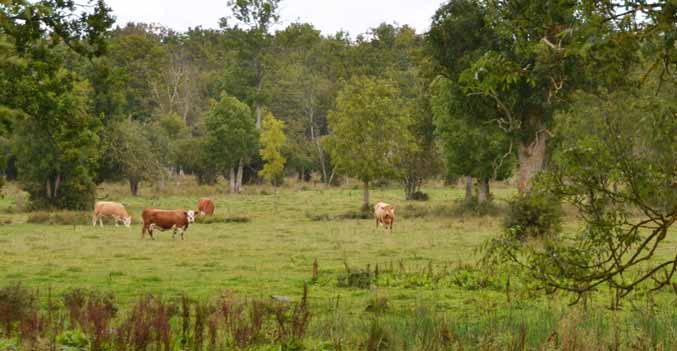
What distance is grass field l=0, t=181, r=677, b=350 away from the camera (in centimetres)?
1063

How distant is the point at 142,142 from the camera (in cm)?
5553

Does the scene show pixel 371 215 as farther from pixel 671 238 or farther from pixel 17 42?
pixel 17 42

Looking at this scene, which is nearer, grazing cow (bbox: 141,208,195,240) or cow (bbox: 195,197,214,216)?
grazing cow (bbox: 141,208,195,240)

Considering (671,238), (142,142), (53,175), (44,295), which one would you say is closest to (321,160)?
(142,142)

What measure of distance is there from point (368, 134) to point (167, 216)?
19628 millimetres

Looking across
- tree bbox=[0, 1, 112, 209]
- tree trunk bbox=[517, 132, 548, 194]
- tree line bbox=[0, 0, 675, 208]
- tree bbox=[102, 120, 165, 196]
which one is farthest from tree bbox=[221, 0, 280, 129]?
tree bbox=[0, 1, 112, 209]

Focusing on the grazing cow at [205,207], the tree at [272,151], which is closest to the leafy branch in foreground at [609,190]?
the grazing cow at [205,207]

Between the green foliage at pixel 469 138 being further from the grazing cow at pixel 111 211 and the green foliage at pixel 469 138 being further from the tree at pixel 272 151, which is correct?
the tree at pixel 272 151

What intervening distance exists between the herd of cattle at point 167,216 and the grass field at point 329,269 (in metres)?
0.73

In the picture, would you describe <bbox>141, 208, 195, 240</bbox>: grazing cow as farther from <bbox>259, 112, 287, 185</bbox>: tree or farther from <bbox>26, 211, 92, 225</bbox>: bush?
<bbox>259, 112, 287, 185</bbox>: tree

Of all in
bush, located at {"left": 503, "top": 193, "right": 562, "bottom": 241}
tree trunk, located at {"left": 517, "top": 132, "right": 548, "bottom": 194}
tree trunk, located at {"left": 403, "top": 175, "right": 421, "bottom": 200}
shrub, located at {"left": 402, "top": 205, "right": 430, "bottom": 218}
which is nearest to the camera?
bush, located at {"left": 503, "top": 193, "right": 562, "bottom": 241}

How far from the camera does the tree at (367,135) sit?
157 feet

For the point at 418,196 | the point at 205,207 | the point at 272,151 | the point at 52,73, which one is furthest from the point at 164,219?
the point at 272,151

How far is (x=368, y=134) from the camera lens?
159 feet
